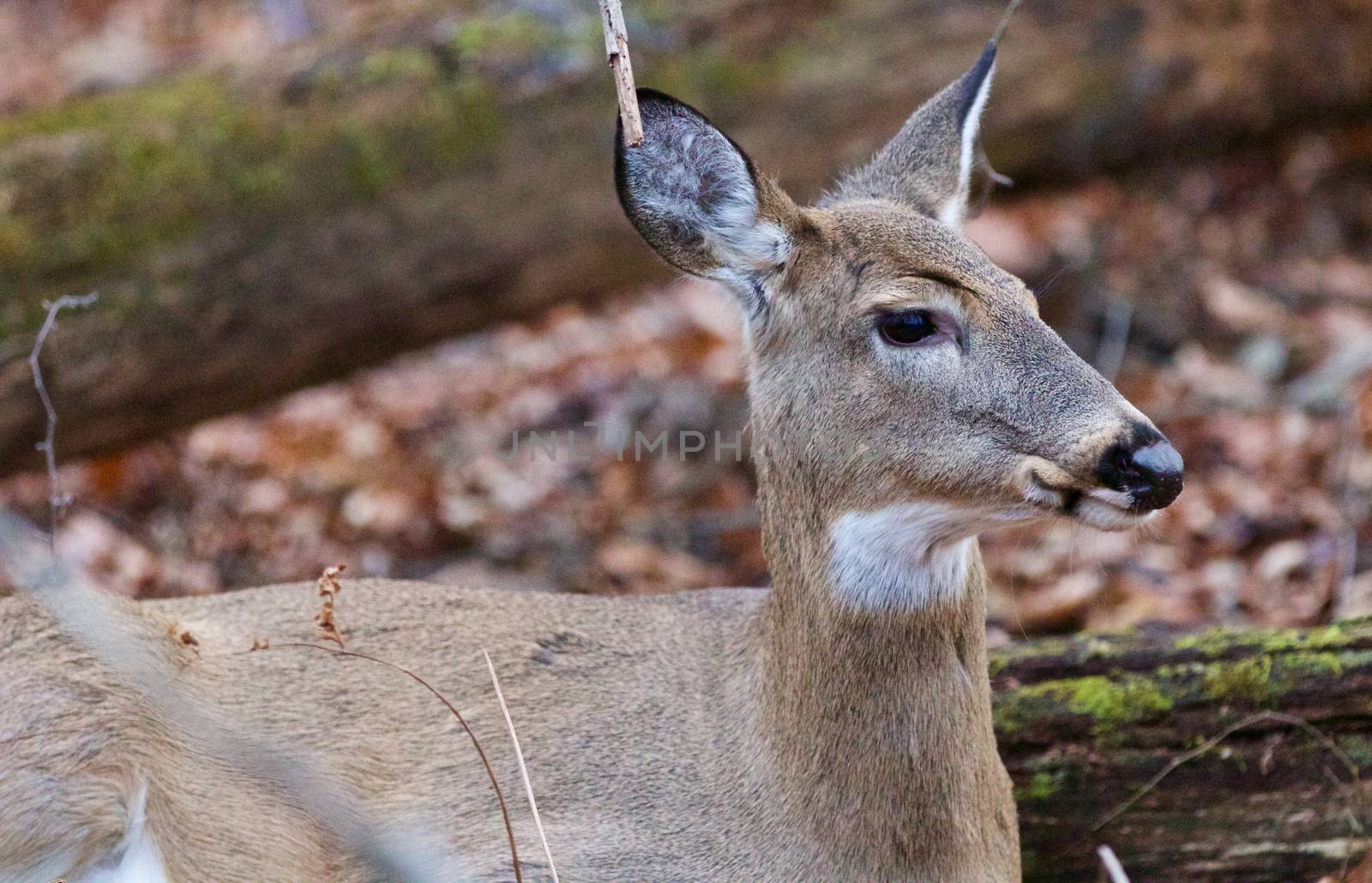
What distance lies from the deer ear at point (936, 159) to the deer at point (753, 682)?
0.23m

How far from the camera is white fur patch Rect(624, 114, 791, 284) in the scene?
12.7 feet

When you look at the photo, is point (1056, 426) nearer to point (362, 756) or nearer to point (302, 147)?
point (362, 756)

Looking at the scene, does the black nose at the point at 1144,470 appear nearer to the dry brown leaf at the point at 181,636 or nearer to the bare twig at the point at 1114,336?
the dry brown leaf at the point at 181,636

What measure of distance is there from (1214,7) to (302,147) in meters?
4.84

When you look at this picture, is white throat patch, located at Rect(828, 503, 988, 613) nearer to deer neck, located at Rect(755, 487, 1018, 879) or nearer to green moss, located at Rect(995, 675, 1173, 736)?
deer neck, located at Rect(755, 487, 1018, 879)

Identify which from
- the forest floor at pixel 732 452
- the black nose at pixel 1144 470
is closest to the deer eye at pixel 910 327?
the black nose at pixel 1144 470

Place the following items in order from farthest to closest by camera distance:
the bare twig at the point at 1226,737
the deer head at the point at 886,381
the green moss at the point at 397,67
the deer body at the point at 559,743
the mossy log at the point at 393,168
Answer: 1. the green moss at the point at 397,67
2. the mossy log at the point at 393,168
3. the bare twig at the point at 1226,737
4. the deer body at the point at 559,743
5. the deer head at the point at 886,381

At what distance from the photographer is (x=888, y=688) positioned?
3803 mm

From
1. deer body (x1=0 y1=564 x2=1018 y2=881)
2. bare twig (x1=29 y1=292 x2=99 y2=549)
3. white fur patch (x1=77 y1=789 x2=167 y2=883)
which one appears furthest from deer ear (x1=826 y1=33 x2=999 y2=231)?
white fur patch (x1=77 y1=789 x2=167 y2=883)

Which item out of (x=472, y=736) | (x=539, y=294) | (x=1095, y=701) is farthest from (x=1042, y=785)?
(x=539, y=294)

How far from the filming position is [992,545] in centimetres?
703

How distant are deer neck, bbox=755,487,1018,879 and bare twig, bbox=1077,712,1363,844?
98 cm

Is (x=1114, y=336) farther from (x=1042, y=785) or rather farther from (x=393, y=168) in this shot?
(x=1042, y=785)

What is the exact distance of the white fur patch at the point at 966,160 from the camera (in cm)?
457
